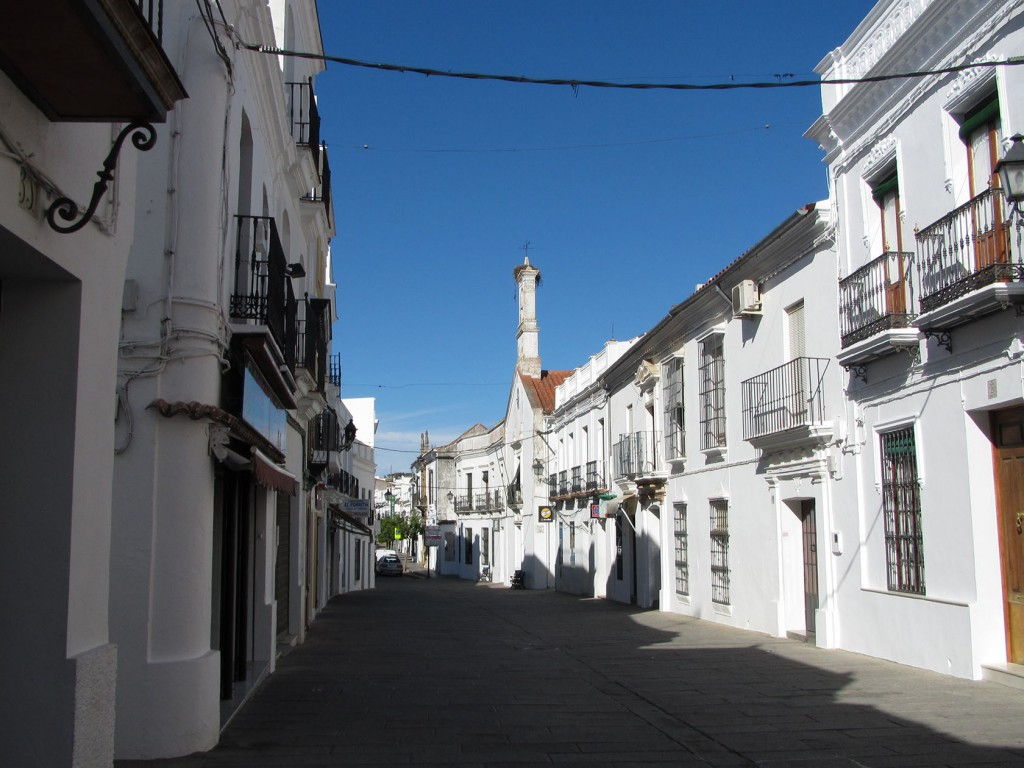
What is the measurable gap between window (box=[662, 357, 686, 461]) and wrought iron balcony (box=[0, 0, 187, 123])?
58.1 ft

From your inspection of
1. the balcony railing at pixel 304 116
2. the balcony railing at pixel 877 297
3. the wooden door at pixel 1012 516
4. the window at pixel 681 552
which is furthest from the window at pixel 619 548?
the wooden door at pixel 1012 516

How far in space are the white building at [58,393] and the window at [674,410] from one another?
56.6ft

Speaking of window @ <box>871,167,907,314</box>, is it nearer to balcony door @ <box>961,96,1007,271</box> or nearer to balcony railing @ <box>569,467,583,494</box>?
balcony door @ <box>961,96,1007,271</box>

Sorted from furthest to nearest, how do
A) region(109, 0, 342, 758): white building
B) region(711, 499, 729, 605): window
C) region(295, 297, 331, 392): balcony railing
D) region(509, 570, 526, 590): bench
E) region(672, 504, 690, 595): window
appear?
1. region(509, 570, 526, 590): bench
2. region(672, 504, 690, 595): window
3. region(711, 499, 729, 605): window
4. region(295, 297, 331, 392): balcony railing
5. region(109, 0, 342, 758): white building

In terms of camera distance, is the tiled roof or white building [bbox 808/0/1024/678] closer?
white building [bbox 808/0/1024/678]

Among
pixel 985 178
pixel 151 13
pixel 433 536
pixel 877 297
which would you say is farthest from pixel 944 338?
pixel 433 536

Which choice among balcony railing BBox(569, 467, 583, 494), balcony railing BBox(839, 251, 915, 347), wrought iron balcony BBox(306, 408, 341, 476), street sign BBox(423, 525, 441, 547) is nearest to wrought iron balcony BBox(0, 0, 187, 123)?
balcony railing BBox(839, 251, 915, 347)

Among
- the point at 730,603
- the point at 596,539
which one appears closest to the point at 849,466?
the point at 730,603

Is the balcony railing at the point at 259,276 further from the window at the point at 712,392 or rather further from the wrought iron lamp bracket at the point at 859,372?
the window at the point at 712,392

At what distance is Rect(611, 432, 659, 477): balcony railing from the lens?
78.4ft

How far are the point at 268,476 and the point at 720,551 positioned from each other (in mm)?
12406

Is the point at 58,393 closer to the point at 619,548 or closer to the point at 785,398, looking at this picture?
the point at 785,398

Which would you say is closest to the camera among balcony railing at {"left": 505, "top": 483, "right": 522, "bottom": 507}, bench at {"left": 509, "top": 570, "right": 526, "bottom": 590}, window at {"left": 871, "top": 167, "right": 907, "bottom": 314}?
window at {"left": 871, "top": 167, "right": 907, "bottom": 314}

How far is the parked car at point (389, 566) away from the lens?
58.0 m
